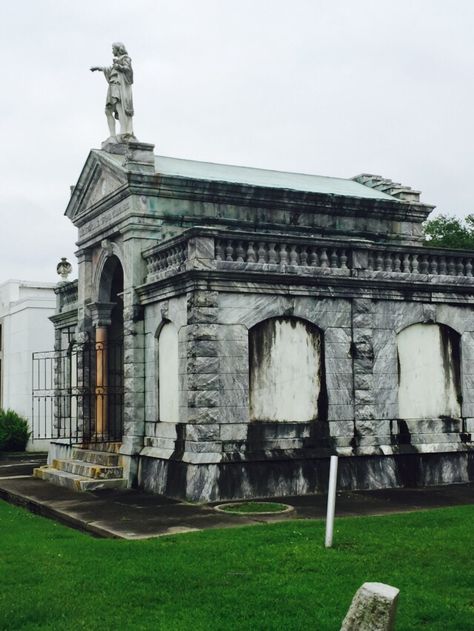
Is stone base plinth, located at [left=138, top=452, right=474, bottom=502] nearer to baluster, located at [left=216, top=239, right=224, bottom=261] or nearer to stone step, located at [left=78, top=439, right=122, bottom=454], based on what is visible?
stone step, located at [left=78, top=439, right=122, bottom=454]

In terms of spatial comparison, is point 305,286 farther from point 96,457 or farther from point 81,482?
point 96,457

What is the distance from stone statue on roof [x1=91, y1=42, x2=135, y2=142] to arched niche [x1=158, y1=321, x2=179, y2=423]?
5237mm

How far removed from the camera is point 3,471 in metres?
22.2

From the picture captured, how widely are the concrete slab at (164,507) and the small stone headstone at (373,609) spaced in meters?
5.75

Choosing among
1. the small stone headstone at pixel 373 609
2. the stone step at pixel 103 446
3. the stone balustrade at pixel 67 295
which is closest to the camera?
the small stone headstone at pixel 373 609

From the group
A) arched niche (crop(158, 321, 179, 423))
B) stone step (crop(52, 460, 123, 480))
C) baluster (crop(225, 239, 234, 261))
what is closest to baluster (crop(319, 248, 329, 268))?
baluster (crop(225, 239, 234, 261))

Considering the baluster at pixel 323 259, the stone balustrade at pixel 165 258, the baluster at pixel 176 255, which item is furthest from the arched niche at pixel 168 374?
the baluster at pixel 323 259

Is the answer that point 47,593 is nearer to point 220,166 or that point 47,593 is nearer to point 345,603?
point 345,603

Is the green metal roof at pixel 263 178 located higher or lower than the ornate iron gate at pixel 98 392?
higher

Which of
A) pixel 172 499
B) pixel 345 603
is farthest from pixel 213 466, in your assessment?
pixel 345 603

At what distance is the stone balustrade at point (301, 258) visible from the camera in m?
15.3

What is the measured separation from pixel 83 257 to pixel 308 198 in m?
5.75

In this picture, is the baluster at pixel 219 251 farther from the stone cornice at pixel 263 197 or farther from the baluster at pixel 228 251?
the stone cornice at pixel 263 197

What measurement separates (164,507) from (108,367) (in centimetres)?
647
